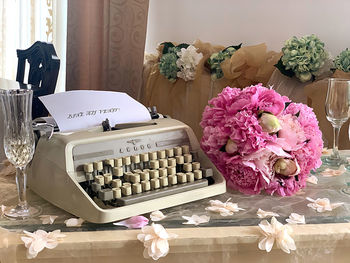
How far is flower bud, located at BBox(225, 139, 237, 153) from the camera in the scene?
1045 millimetres

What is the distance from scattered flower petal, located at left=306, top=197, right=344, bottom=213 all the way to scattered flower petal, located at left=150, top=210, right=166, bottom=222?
0.33 meters

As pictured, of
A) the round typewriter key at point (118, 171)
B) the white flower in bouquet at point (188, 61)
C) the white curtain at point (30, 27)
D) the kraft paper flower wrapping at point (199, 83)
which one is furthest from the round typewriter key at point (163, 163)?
the white curtain at point (30, 27)

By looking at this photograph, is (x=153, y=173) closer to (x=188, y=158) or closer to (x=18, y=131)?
(x=188, y=158)

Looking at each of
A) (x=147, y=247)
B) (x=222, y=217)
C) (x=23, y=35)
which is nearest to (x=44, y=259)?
(x=147, y=247)

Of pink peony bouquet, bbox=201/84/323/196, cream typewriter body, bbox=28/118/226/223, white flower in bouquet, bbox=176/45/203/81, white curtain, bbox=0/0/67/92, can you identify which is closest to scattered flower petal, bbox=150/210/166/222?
cream typewriter body, bbox=28/118/226/223

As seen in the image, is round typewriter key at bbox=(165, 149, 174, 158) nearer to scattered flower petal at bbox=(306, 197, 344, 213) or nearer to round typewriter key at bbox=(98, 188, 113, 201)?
round typewriter key at bbox=(98, 188, 113, 201)

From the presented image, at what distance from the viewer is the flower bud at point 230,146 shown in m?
1.04

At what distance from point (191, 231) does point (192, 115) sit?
1493 mm

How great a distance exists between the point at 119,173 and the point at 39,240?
0.23 m

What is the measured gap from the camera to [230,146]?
3.44 feet

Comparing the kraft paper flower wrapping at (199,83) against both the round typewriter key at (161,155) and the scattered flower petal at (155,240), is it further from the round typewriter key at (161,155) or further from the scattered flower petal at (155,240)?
the scattered flower petal at (155,240)

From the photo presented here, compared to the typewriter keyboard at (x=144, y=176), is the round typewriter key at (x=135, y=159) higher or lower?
higher

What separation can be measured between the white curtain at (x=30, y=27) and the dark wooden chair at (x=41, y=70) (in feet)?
1.82

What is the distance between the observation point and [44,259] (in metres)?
0.80
